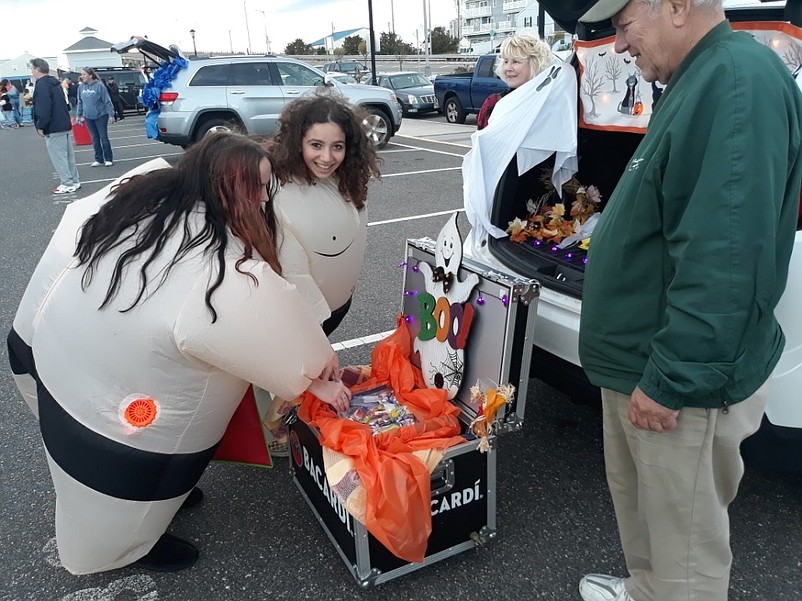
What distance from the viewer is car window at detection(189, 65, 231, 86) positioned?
415 inches

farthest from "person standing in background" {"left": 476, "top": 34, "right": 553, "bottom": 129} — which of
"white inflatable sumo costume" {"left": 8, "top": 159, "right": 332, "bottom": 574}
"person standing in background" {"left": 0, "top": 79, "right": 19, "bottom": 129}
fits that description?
"person standing in background" {"left": 0, "top": 79, "right": 19, "bottom": 129}

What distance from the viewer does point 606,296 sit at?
1.50 meters

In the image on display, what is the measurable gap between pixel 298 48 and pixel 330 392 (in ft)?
233

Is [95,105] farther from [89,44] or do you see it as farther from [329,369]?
[89,44]

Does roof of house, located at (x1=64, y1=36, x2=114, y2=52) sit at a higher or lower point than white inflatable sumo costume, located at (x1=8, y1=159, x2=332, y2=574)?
higher

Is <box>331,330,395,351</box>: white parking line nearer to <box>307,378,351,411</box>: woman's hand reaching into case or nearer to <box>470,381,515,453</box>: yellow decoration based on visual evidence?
<box>307,378,351,411</box>: woman's hand reaching into case

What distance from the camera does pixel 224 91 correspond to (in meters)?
10.6

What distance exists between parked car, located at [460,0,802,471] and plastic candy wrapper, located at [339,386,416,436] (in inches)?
22.6

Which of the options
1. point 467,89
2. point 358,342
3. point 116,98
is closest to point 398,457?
point 358,342

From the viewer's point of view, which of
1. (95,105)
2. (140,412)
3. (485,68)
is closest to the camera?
(140,412)

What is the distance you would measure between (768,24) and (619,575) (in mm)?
1877

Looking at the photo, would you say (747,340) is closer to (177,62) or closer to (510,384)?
(510,384)

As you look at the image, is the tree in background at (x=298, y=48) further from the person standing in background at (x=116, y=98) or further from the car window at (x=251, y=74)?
the car window at (x=251, y=74)

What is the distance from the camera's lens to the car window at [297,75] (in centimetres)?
1126
